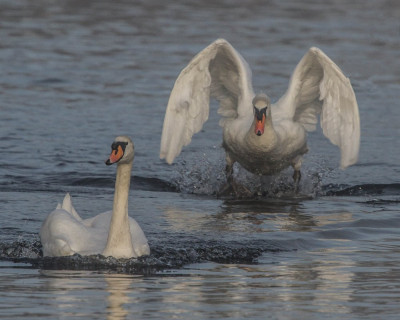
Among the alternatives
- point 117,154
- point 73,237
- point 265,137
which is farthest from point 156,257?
point 265,137

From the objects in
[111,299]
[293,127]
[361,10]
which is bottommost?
[111,299]

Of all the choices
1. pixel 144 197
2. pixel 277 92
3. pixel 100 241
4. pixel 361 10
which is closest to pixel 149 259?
pixel 100 241

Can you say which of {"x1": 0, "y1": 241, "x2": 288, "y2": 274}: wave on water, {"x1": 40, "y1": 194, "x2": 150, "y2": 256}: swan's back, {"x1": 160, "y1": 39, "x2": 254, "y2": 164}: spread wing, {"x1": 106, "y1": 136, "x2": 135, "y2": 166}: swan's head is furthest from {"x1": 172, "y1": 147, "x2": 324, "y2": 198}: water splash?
{"x1": 106, "y1": 136, "x2": 135, "y2": 166}: swan's head

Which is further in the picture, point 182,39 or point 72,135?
point 182,39

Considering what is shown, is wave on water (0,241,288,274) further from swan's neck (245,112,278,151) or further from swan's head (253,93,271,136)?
swan's neck (245,112,278,151)

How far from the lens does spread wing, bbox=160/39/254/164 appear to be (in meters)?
13.2

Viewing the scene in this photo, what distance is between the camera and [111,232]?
30.9ft

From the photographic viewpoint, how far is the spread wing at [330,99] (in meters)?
13.1

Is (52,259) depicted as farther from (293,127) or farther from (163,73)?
(163,73)

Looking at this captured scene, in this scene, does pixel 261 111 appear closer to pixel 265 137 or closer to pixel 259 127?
pixel 259 127

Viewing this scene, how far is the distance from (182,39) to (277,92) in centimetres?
567

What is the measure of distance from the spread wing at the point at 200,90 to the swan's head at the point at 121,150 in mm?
3488

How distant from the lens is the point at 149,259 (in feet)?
31.4

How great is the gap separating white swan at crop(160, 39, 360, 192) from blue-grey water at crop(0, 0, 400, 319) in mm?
557
